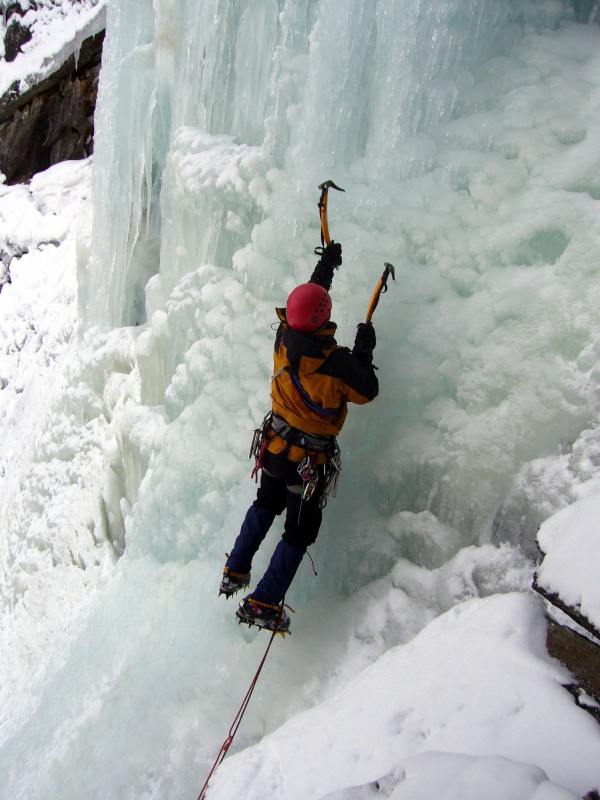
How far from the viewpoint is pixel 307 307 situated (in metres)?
2.22

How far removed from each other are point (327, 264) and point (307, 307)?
→ 43cm

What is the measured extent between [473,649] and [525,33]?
8.32 feet

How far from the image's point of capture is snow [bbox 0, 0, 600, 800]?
5.13 ft

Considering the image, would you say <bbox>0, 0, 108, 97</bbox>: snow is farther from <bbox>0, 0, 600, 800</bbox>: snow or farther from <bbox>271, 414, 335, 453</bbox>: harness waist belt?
<bbox>271, 414, 335, 453</bbox>: harness waist belt

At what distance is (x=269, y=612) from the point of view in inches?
92.2

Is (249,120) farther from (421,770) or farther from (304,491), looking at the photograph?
(421,770)

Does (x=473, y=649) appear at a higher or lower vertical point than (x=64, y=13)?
lower

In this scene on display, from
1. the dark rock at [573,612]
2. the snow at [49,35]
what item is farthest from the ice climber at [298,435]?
the snow at [49,35]

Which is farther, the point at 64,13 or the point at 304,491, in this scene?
the point at 64,13

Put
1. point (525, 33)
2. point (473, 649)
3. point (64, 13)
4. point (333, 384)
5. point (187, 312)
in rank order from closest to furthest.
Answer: point (473, 649) → point (333, 384) → point (525, 33) → point (187, 312) → point (64, 13)

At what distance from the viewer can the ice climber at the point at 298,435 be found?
88.0 inches

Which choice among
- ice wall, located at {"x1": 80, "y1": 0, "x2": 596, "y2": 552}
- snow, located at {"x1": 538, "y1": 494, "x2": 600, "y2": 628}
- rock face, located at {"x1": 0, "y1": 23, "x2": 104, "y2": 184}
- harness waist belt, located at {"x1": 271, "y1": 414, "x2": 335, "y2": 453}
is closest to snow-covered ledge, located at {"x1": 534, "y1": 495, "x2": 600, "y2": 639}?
snow, located at {"x1": 538, "y1": 494, "x2": 600, "y2": 628}

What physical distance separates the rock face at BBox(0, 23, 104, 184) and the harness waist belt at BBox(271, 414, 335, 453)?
10.6 meters

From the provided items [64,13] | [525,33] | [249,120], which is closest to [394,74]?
[525,33]
